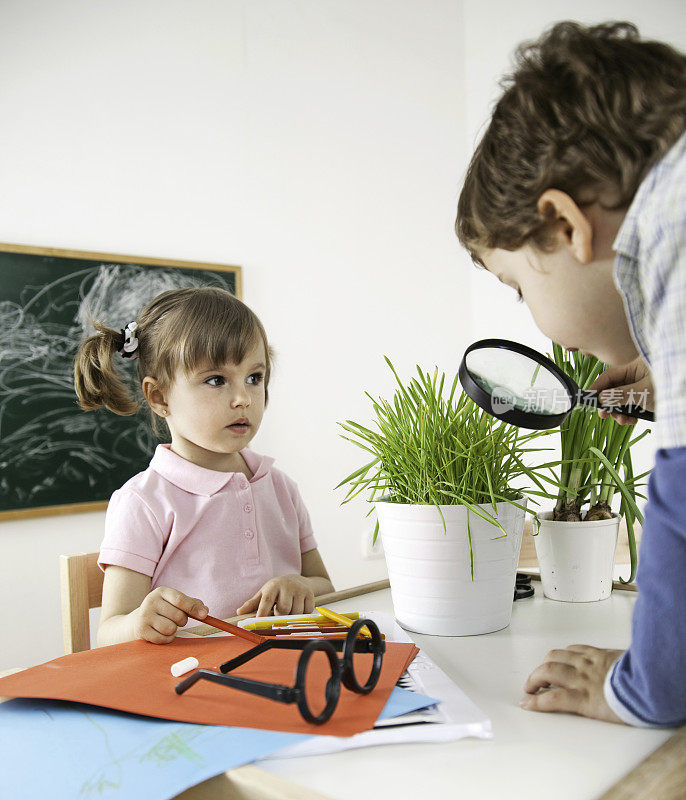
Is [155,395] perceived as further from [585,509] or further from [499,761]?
[499,761]

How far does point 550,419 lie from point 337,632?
0.99 ft

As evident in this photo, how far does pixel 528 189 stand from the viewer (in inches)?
21.2

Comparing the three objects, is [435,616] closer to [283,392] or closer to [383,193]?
[283,392]

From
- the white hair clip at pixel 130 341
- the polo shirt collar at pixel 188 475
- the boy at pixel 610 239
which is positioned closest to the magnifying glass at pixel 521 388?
the boy at pixel 610 239

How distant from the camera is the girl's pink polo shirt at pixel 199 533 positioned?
983 millimetres

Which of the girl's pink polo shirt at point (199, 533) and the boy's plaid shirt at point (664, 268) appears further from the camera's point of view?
the girl's pink polo shirt at point (199, 533)

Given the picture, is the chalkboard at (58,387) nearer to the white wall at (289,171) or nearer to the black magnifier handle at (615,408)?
the white wall at (289,171)

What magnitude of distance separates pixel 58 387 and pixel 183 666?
1.85 metres

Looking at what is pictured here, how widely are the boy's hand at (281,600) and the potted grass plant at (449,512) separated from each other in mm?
147

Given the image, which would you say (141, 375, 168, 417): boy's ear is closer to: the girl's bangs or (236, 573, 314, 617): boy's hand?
the girl's bangs

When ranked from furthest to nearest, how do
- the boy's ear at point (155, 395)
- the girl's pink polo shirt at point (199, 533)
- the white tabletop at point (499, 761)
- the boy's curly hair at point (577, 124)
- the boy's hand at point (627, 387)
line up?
the boy's ear at point (155, 395), the girl's pink polo shirt at point (199, 533), the boy's hand at point (627, 387), the boy's curly hair at point (577, 124), the white tabletop at point (499, 761)

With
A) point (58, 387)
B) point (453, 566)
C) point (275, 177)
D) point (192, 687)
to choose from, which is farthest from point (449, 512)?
point (275, 177)

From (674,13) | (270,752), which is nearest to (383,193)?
(674,13)

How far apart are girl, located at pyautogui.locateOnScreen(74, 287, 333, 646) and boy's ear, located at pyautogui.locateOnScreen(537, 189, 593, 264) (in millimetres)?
560
